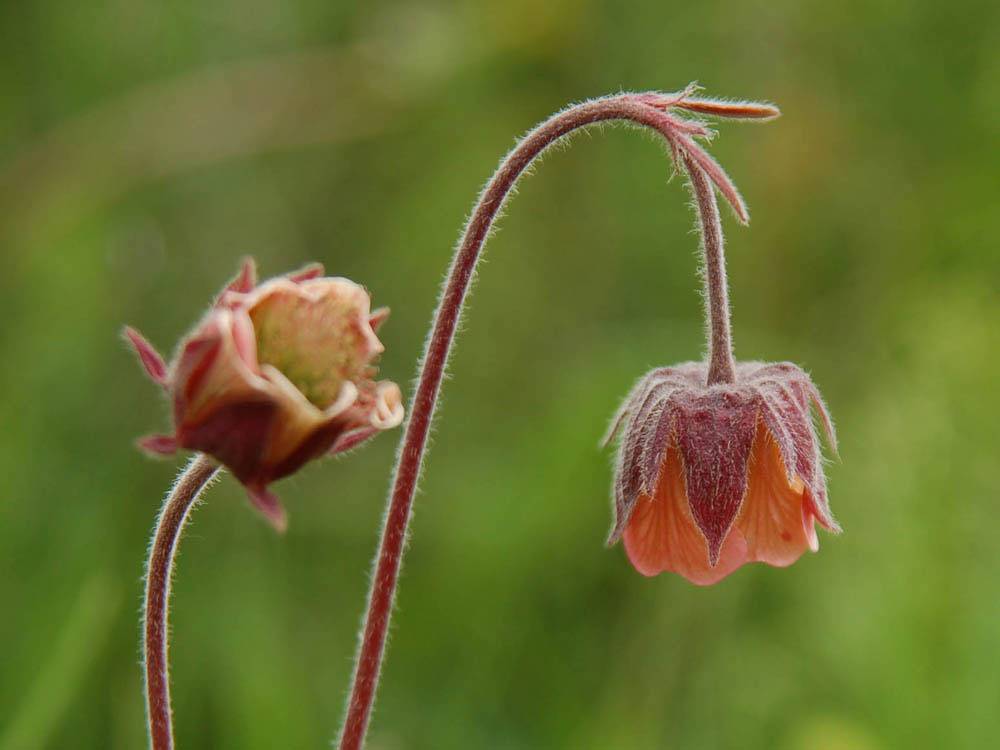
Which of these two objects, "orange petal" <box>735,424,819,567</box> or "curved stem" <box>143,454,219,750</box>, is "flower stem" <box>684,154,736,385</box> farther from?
"curved stem" <box>143,454,219,750</box>

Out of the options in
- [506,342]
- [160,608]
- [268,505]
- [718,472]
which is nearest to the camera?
[268,505]

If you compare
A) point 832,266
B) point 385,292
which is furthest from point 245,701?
point 832,266

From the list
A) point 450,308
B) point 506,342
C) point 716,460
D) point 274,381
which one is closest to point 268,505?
point 274,381

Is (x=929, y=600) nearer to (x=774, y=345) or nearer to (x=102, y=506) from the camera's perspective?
(x=774, y=345)

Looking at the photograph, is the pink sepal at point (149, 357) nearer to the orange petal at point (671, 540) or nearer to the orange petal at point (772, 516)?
the orange petal at point (671, 540)

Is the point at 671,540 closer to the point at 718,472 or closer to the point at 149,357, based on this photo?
the point at 718,472

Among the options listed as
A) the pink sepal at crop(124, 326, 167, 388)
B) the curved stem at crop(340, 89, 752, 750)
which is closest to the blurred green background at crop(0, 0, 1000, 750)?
the curved stem at crop(340, 89, 752, 750)
